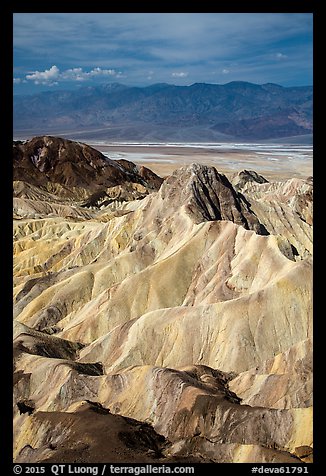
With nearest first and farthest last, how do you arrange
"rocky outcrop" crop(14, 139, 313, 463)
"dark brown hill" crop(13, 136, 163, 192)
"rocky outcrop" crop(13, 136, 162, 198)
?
"rocky outcrop" crop(14, 139, 313, 463) → "rocky outcrop" crop(13, 136, 162, 198) → "dark brown hill" crop(13, 136, 163, 192)

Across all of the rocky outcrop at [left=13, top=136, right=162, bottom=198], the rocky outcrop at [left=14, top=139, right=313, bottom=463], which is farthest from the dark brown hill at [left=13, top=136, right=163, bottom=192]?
the rocky outcrop at [left=14, top=139, right=313, bottom=463]

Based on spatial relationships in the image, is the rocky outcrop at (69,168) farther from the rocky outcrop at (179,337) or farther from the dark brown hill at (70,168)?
the rocky outcrop at (179,337)

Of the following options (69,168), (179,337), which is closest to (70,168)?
(69,168)

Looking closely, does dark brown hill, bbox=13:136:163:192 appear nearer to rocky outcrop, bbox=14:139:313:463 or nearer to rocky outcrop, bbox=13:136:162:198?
rocky outcrop, bbox=13:136:162:198

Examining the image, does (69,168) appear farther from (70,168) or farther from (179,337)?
(179,337)

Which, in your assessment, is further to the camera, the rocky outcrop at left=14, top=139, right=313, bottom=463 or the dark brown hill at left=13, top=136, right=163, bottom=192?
the dark brown hill at left=13, top=136, right=163, bottom=192

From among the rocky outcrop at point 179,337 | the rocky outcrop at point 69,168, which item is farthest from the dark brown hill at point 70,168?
the rocky outcrop at point 179,337

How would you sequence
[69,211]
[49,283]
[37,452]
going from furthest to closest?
[69,211]
[49,283]
[37,452]

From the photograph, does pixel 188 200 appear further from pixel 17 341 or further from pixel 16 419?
pixel 16 419
